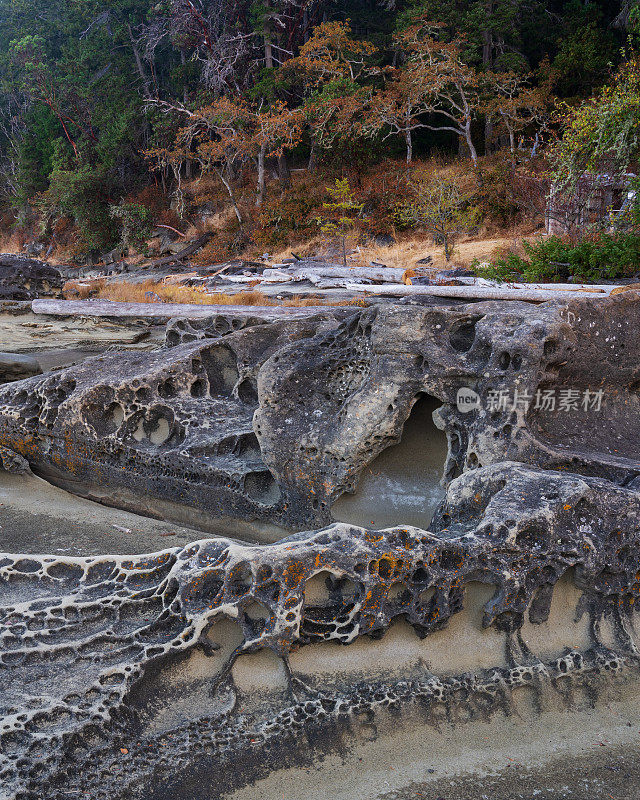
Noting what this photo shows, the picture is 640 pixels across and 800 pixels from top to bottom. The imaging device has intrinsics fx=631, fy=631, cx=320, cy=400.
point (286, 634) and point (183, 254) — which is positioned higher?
point (286, 634)

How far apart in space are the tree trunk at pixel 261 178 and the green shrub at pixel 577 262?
496 inches

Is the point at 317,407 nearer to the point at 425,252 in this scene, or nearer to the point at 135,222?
the point at 425,252

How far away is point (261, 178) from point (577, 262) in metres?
14.6

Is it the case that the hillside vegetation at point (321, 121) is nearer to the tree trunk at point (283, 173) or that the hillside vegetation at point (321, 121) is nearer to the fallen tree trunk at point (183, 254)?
the tree trunk at point (283, 173)

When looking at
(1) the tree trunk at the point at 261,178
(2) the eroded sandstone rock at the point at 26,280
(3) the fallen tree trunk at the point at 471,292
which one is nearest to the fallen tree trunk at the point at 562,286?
(3) the fallen tree trunk at the point at 471,292

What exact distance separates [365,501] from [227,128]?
66.1 feet

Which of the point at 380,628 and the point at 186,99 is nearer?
the point at 380,628

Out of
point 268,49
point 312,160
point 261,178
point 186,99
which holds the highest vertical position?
point 268,49

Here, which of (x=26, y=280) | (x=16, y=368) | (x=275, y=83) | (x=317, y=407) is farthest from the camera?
(x=275, y=83)

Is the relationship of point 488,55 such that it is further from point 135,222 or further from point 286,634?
point 286,634

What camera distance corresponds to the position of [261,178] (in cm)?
2233

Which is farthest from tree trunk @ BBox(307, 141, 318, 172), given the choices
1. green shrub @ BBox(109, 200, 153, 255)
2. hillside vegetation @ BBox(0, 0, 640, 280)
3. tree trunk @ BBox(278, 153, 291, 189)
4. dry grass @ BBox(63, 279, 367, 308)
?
dry grass @ BBox(63, 279, 367, 308)

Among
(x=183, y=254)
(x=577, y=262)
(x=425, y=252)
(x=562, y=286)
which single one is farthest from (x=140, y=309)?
(x=183, y=254)

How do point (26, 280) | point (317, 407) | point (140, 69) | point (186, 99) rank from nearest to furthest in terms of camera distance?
point (317, 407)
point (26, 280)
point (186, 99)
point (140, 69)
